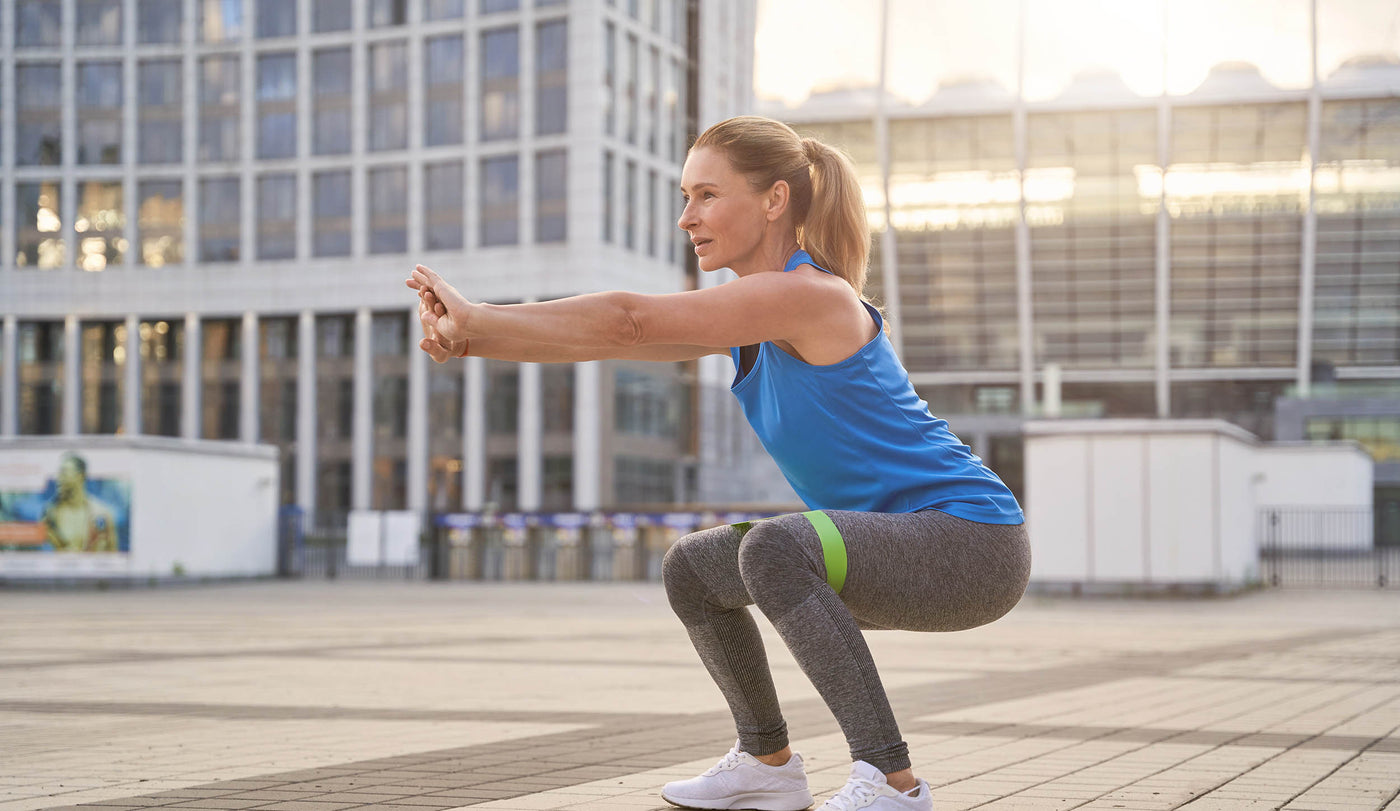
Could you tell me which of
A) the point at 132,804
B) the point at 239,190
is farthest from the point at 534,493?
the point at 132,804

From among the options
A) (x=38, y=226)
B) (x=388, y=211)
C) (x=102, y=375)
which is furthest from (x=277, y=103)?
(x=102, y=375)

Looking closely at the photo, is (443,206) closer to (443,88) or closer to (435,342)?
(443,88)

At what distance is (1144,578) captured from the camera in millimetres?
21891

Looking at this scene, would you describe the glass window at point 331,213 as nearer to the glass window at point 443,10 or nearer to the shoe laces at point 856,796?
the glass window at point 443,10

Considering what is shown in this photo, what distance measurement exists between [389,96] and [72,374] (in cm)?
1609

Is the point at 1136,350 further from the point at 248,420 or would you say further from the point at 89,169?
the point at 89,169

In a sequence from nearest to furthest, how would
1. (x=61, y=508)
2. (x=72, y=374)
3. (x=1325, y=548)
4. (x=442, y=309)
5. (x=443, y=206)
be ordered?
(x=442, y=309)
(x=61, y=508)
(x=1325, y=548)
(x=443, y=206)
(x=72, y=374)

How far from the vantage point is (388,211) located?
5606 centimetres

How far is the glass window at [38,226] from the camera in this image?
57.9m

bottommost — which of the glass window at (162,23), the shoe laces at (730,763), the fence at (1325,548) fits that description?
the fence at (1325,548)

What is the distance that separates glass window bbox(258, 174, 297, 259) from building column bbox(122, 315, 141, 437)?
18.7 ft

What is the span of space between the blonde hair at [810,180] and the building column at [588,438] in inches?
1934

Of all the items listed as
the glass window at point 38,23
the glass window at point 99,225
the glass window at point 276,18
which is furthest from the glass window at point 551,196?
the glass window at point 38,23

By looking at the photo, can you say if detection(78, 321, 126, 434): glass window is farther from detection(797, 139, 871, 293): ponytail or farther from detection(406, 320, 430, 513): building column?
detection(797, 139, 871, 293): ponytail
